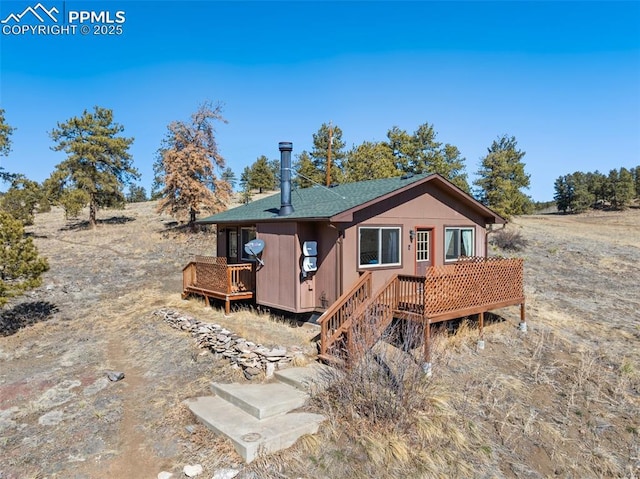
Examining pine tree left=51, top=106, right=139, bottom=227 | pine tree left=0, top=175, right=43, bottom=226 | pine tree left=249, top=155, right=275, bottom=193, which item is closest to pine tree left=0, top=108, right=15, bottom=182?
pine tree left=0, top=175, right=43, bottom=226

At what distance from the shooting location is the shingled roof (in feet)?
31.9

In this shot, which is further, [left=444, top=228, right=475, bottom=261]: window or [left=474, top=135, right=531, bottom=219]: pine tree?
[left=474, top=135, right=531, bottom=219]: pine tree

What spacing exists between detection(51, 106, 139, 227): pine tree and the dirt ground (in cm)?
1252

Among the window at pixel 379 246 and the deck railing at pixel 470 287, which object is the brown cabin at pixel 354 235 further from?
the deck railing at pixel 470 287

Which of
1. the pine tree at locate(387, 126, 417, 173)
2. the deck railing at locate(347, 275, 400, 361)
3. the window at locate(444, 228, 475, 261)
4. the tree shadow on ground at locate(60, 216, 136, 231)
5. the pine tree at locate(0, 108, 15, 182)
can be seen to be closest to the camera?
the deck railing at locate(347, 275, 400, 361)

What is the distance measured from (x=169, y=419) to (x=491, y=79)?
1623cm

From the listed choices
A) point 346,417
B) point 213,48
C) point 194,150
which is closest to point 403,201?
point 346,417

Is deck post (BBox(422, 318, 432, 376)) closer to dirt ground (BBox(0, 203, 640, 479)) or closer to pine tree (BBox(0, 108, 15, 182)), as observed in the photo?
dirt ground (BBox(0, 203, 640, 479))

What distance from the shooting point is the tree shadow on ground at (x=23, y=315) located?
1159 cm

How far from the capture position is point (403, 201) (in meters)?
10.8

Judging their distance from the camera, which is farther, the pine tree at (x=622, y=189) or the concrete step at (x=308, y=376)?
the pine tree at (x=622, y=189)

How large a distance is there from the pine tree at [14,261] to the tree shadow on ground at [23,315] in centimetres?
160

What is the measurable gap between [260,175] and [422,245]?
42518 millimetres

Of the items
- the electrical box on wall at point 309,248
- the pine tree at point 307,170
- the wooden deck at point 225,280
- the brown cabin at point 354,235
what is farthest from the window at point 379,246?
the pine tree at point 307,170
